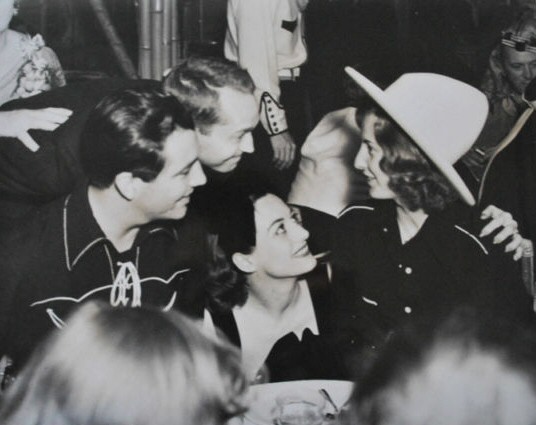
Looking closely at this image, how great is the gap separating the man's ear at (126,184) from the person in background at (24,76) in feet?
0.71

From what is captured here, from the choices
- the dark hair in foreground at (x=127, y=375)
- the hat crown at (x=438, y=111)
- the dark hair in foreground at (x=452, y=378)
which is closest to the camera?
the dark hair in foreground at (x=127, y=375)

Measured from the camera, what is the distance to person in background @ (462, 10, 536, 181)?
2.21m

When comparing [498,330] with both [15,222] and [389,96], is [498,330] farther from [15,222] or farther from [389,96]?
[15,222]

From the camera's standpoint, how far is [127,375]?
1945 millimetres

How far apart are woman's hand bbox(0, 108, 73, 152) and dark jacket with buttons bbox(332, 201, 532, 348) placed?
0.79m

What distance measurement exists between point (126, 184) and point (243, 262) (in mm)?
366

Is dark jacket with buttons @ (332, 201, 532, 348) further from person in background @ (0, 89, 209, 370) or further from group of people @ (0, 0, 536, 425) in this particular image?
person in background @ (0, 89, 209, 370)

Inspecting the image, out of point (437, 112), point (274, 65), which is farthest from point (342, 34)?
point (437, 112)

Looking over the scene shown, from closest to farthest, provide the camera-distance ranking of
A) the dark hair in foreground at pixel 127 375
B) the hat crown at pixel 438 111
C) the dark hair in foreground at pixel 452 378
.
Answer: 1. the dark hair in foreground at pixel 127 375
2. the dark hair in foreground at pixel 452 378
3. the hat crown at pixel 438 111

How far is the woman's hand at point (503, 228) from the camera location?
2189 mm

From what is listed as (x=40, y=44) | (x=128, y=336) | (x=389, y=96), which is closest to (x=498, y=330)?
(x=389, y=96)

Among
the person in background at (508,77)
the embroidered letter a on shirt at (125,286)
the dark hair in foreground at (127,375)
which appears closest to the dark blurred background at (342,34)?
the person in background at (508,77)

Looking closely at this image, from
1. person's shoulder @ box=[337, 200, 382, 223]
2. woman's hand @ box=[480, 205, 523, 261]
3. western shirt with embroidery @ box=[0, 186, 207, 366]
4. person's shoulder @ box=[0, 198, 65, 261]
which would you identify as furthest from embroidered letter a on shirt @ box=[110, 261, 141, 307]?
woman's hand @ box=[480, 205, 523, 261]

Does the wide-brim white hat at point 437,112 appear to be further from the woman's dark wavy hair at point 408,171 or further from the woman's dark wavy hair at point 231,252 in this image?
the woman's dark wavy hair at point 231,252
